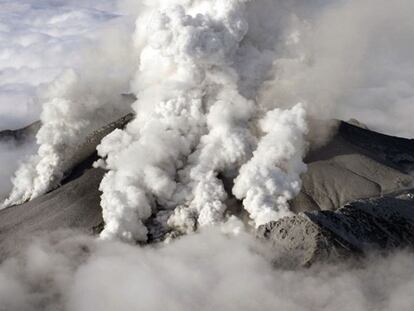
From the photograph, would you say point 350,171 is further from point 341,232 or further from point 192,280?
point 192,280

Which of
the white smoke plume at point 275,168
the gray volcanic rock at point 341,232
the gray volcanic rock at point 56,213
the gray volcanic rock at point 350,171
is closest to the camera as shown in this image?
the gray volcanic rock at point 341,232

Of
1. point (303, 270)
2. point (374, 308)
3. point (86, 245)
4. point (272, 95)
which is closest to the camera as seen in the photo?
point (374, 308)

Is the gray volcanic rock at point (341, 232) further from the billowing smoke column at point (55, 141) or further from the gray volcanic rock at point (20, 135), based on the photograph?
the gray volcanic rock at point (20, 135)

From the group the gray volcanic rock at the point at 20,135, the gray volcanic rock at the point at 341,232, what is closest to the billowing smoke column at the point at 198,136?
the gray volcanic rock at the point at 341,232

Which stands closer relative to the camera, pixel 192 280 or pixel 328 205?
pixel 192 280

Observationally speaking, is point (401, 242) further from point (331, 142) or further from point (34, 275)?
point (34, 275)

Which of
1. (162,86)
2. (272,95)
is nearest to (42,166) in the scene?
(162,86)


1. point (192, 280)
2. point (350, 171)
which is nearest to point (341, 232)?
point (192, 280)
